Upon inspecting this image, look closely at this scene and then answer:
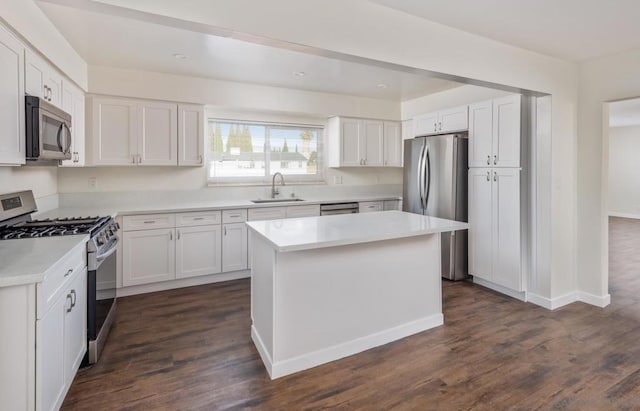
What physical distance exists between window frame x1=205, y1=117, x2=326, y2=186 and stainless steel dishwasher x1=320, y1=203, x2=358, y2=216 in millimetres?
644

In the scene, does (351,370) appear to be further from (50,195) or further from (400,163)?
(400,163)

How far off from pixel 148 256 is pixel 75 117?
4.91 feet

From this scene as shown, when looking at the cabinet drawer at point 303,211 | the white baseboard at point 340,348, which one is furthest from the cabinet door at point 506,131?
the cabinet drawer at point 303,211

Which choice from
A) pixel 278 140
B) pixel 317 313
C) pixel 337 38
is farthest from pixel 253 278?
pixel 278 140

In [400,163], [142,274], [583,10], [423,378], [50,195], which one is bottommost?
[423,378]

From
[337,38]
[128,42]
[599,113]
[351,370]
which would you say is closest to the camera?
[337,38]

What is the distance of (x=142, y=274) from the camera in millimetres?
A: 3604

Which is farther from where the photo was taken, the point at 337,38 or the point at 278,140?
the point at 278,140

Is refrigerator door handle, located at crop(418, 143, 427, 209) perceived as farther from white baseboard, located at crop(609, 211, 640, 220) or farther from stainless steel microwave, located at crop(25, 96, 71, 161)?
white baseboard, located at crop(609, 211, 640, 220)

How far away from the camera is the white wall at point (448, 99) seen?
392 centimetres

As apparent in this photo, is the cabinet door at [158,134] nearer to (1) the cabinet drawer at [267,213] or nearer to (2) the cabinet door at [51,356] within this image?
(1) the cabinet drawer at [267,213]

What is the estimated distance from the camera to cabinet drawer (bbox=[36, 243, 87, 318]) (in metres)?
1.49

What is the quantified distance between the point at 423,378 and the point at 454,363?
12.1 inches

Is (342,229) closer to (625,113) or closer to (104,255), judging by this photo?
(104,255)
